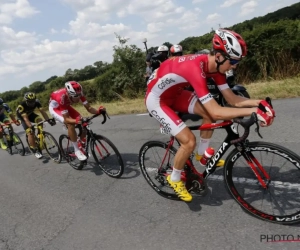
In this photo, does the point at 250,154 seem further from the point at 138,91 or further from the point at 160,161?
the point at 138,91

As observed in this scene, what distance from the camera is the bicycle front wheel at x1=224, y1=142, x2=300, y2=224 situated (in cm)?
288

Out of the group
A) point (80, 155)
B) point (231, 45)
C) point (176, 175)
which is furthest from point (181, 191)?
point (80, 155)

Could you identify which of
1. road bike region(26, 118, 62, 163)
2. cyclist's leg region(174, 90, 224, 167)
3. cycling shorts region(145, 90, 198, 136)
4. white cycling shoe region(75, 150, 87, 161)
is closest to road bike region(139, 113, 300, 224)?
cycling shorts region(145, 90, 198, 136)

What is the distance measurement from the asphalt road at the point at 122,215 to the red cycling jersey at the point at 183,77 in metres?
1.50

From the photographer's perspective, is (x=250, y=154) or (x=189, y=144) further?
(x=189, y=144)

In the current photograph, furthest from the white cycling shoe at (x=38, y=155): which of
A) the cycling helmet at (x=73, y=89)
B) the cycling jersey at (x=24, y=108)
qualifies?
the cycling helmet at (x=73, y=89)

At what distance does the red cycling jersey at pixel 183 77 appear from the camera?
3018mm

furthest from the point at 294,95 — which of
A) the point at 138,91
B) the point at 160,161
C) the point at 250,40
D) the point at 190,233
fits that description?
the point at 138,91

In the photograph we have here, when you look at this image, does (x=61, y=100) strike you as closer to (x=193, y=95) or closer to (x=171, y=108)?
(x=171, y=108)

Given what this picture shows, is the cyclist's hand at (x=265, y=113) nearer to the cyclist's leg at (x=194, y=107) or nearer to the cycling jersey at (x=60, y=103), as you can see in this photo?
the cyclist's leg at (x=194, y=107)

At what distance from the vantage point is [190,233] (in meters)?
3.14

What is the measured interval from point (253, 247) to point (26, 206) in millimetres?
3918

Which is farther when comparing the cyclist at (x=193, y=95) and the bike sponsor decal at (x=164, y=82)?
the bike sponsor decal at (x=164, y=82)

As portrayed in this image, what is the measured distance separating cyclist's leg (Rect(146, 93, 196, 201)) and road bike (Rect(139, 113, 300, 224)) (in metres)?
0.13
